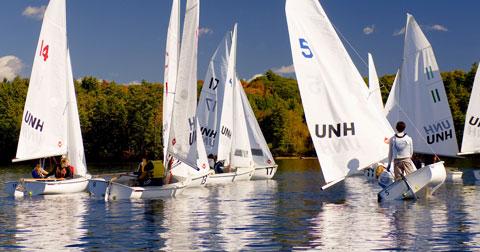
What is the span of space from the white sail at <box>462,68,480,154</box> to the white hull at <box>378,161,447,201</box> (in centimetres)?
1705

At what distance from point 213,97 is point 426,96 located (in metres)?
13.1

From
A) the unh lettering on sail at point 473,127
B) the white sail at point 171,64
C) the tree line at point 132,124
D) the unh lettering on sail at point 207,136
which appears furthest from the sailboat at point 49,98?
the tree line at point 132,124

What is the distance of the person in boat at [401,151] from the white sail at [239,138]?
21890mm

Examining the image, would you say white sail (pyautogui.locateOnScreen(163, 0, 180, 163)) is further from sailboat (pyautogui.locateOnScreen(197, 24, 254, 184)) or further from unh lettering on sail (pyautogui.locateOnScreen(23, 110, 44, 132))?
sailboat (pyautogui.locateOnScreen(197, 24, 254, 184))

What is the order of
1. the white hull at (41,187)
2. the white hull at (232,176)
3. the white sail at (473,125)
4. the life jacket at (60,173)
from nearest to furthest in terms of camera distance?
the white hull at (41,187), the life jacket at (60,173), the white hull at (232,176), the white sail at (473,125)

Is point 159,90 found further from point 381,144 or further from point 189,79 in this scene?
point 381,144

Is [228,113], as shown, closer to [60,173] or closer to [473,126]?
[473,126]

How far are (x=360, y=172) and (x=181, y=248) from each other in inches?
375

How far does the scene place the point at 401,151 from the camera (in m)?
25.3

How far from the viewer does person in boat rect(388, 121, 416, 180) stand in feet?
82.5

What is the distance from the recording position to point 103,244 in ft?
63.0

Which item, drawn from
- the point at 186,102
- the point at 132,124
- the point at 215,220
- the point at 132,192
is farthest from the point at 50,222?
the point at 132,124

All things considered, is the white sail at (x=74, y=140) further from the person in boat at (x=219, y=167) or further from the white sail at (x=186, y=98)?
the person in boat at (x=219, y=167)

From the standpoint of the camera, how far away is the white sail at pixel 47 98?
38188mm
